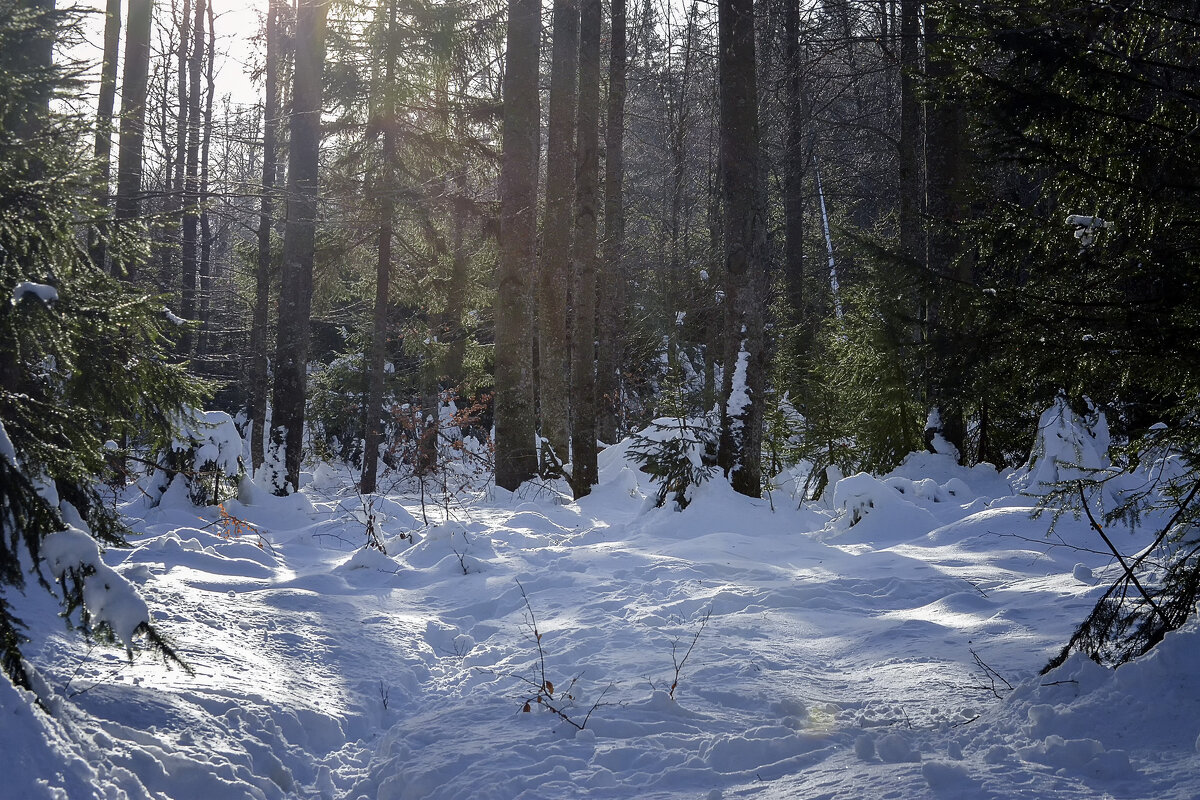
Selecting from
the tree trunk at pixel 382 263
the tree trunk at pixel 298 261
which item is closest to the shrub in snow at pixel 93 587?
the tree trunk at pixel 298 261

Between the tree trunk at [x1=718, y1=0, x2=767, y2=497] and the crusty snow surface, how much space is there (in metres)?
2.18

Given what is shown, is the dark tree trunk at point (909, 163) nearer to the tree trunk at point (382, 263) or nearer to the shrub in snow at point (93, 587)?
the tree trunk at point (382, 263)

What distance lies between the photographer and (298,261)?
1177cm

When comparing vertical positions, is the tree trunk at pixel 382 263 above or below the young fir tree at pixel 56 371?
above

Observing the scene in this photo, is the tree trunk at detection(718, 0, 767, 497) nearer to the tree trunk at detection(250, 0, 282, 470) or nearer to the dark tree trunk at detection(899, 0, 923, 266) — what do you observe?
the dark tree trunk at detection(899, 0, 923, 266)

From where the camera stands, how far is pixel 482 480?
1534 centimetres

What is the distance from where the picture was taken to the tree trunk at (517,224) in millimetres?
11703

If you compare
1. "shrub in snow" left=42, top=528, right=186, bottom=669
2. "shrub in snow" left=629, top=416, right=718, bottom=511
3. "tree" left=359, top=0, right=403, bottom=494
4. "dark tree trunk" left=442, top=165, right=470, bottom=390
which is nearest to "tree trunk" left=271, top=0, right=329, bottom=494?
"tree" left=359, top=0, right=403, bottom=494

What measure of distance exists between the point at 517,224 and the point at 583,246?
1.03 m

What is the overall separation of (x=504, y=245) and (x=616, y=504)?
4055mm

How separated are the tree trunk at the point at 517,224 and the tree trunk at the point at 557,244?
2.03 feet

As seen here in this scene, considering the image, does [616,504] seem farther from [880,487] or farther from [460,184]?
[460,184]

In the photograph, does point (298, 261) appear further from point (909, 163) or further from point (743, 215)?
point (909, 163)

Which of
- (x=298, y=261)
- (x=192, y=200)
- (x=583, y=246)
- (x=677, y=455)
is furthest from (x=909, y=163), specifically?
(x=192, y=200)
